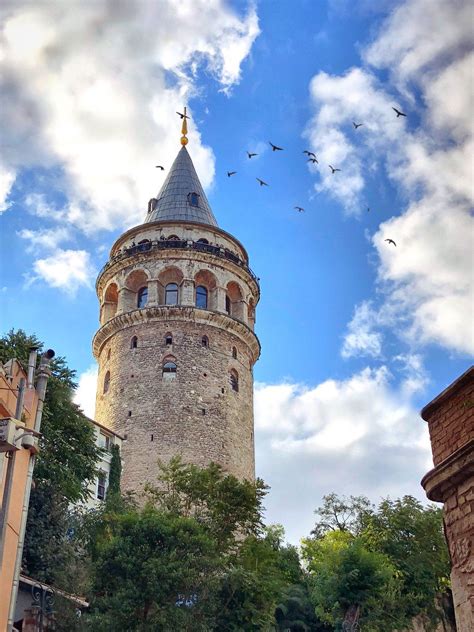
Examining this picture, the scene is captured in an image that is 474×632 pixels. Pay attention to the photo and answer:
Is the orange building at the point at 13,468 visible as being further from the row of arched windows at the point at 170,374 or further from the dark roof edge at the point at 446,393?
the row of arched windows at the point at 170,374

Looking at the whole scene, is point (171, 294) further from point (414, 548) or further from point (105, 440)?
point (414, 548)

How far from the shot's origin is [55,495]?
2495 centimetres

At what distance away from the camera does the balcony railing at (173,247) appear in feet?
138

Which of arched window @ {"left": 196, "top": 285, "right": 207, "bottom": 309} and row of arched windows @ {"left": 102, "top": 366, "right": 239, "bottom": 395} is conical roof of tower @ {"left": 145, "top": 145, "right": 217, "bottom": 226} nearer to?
arched window @ {"left": 196, "top": 285, "right": 207, "bottom": 309}

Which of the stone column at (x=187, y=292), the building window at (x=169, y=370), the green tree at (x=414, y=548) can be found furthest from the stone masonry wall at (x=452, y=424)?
the stone column at (x=187, y=292)

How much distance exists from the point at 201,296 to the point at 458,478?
3373 centimetres

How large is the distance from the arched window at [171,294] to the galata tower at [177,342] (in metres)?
0.05

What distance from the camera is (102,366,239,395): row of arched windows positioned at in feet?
127

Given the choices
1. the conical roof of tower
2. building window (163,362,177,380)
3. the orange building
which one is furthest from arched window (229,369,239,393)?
the orange building

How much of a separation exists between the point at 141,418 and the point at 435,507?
1503 cm

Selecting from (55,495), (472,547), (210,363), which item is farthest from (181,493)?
(472,547)

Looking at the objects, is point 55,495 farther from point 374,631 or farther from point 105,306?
point 105,306

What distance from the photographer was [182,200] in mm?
45438

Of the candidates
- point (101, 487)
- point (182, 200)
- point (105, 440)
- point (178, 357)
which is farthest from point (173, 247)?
point (101, 487)
